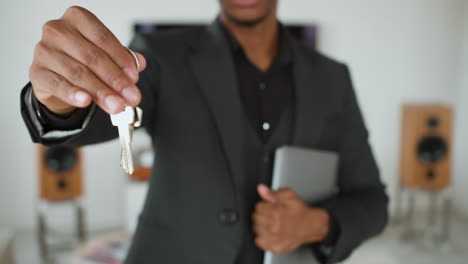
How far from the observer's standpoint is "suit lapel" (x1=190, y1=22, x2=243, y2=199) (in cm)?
51

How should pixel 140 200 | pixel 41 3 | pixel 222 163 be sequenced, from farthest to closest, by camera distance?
pixel 140 200, pixel 222 163, pixel 41 3

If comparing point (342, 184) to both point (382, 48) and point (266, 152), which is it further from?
point (382, 48)

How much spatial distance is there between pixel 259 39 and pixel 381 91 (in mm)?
2013

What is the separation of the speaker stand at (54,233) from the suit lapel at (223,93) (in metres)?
1.71

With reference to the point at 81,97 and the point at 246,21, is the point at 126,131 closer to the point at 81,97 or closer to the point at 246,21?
the point at 81,97

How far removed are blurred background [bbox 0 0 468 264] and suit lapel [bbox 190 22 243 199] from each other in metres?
1.61

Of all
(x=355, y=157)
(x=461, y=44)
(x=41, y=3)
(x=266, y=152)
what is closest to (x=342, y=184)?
(x=355, y=157)

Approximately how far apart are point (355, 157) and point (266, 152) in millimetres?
155

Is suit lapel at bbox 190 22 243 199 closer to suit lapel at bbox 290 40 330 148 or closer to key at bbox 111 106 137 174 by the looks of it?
suit lapel at bbox 290 40 330 148

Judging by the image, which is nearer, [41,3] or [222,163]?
[41,3]

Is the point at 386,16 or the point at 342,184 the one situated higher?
the point at 386,16

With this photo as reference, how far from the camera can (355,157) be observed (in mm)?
613

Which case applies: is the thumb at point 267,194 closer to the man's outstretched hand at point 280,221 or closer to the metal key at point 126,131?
the man's outstretched hand at point 280,221

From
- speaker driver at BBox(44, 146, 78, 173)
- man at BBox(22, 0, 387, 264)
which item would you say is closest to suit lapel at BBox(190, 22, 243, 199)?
man at BBox(22, 0, 387, 264)
